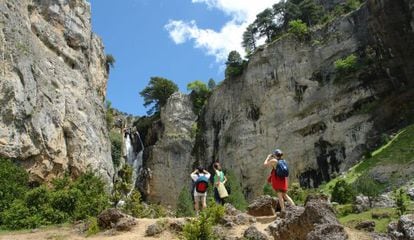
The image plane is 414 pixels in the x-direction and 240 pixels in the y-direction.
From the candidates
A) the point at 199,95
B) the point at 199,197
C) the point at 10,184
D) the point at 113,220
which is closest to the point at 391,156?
the point at 199,197

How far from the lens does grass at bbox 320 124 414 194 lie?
27.0 meters

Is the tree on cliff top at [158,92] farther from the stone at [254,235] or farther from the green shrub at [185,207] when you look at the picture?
the stone at [254,235]

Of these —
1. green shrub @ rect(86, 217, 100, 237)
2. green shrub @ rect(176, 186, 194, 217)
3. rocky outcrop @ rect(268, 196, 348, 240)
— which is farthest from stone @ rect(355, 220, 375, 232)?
green shrub @ rect(176, 186, 194, 217)

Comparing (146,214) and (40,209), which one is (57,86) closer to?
(146,214)

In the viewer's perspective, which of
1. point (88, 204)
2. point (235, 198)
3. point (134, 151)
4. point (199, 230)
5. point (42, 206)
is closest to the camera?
point (199, 230)

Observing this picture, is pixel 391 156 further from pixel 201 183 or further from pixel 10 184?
pixel 10 184

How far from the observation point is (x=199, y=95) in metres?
57.4

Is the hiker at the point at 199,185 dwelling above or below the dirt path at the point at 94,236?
above

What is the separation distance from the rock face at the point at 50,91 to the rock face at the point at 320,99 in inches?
479

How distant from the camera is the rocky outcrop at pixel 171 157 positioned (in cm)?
4966

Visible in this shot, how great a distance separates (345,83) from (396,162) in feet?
45.5

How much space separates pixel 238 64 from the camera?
4928 cm

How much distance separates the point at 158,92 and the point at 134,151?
37.1ft

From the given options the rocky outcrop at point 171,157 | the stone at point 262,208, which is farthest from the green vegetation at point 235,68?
the stone at point 262,208
